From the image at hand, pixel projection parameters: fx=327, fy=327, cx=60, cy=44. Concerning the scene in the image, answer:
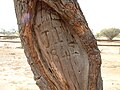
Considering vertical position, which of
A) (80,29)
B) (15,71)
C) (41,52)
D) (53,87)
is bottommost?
(15,71)

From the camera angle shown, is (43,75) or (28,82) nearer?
(43,75)

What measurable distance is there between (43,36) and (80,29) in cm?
27

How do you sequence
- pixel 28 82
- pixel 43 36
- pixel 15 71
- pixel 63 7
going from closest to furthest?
pixel 63 7 < pixel 43 36 < pixel 28 82 < pixel 15 71

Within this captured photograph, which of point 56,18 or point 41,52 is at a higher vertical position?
point 56,18

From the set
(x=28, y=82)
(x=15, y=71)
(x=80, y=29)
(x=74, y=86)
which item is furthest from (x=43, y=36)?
(x=15, y=71)

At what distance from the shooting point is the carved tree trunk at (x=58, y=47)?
7.47 ft

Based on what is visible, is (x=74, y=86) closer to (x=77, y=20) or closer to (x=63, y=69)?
(x=63, y=69)

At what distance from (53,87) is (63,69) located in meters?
0.15

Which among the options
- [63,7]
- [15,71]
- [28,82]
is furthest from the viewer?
[15,71]

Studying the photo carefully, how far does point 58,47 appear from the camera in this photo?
92.4 inches

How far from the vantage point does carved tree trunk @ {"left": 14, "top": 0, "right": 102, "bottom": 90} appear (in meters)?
2.28

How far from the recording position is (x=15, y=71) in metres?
17.8

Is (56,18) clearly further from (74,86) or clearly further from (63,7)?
(74,86)

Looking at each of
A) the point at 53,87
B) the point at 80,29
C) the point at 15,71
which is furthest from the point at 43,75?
the point at 15,71
